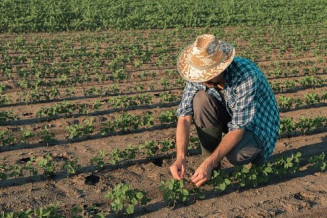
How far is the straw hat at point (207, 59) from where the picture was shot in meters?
3.99

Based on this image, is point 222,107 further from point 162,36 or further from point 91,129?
point 162,36

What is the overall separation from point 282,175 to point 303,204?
60 cm

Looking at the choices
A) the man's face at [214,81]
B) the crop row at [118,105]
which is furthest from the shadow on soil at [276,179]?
the crop row at [118,105]

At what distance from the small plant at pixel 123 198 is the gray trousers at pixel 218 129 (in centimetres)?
99

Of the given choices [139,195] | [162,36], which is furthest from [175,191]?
[162,36]

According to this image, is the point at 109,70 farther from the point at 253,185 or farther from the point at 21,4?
the point at 21,4

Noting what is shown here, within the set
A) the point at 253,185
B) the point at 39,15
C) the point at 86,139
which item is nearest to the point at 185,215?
the point at 253,185

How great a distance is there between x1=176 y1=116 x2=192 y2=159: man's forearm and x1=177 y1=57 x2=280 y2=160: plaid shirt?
10 centimetres

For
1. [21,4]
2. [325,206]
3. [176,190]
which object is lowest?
[325,206]

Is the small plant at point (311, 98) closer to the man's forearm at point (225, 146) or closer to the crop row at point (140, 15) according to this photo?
the man's forearm at point (225, 146)

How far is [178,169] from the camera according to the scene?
14.0 ft

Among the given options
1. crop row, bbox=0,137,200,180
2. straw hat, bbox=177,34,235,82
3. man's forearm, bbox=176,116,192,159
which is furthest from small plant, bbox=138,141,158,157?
straw hat, bbox=177,34,235,82

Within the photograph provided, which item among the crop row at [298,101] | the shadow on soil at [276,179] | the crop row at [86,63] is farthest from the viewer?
the crop row at [86,63]

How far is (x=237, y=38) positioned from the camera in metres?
14.4
